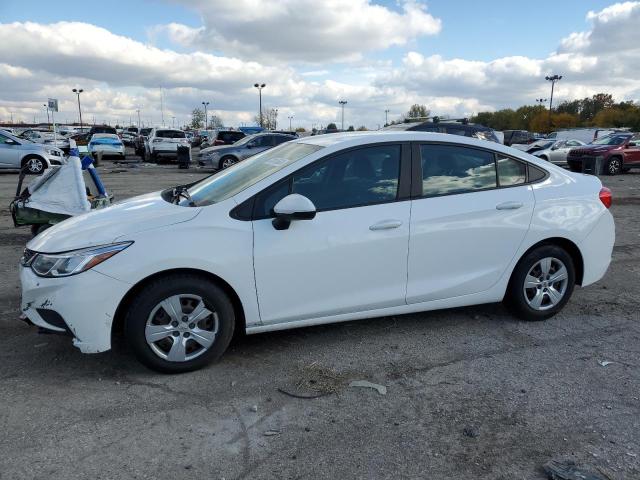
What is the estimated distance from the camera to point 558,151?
24.6 m

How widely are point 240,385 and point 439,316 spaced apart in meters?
2.03

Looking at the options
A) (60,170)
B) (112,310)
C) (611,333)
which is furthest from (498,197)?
(60,170)

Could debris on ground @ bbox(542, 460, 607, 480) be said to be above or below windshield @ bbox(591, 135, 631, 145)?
below

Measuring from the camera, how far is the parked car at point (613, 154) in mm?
20812

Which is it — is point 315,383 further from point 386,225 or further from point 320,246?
point 386,225

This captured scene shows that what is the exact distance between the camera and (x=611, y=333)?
4.33 m

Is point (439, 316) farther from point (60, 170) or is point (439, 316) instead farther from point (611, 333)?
point (60, 170)

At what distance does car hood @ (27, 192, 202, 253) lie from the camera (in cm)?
339

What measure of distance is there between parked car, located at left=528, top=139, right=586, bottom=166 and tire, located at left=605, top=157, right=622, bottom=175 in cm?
310

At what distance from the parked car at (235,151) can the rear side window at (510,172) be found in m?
16.0

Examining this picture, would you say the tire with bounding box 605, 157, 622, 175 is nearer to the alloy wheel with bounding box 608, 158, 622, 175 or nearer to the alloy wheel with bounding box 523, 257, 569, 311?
the alloy wheel with bounding box 608, 158, 622, 175

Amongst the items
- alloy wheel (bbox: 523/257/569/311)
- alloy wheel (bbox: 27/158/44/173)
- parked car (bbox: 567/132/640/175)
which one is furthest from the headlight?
parked car (bbox: 567/132/640/175)

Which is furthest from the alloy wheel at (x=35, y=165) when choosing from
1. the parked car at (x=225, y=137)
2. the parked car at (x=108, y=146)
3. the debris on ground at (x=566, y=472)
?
the debris on ground at (x=566, y=472)

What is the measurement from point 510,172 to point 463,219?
0.68 m
